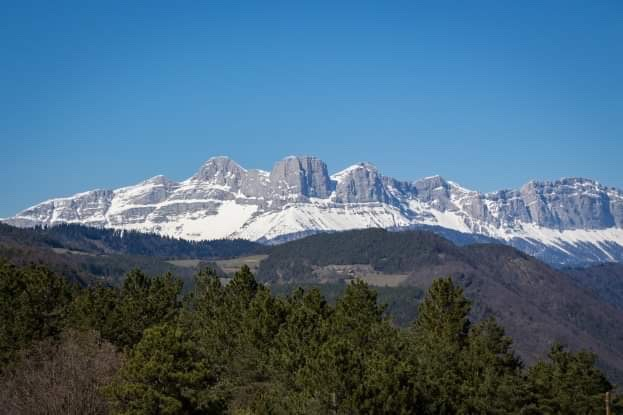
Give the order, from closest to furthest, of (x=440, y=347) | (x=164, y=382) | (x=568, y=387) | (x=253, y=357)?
(x=164, y=382) < (x=253, y=357) < (x=440, y=347) < (x=568, y=387)

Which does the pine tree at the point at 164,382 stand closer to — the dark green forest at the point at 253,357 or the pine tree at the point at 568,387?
the dark green forest at the point at 253,357

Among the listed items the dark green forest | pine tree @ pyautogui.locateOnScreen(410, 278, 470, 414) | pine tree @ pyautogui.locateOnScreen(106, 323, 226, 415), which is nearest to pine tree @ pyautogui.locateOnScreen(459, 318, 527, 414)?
the dark green forest

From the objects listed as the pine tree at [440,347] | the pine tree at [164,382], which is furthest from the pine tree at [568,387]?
the pine tree at [164,382]

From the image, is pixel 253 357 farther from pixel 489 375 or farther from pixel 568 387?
pixel 568 387

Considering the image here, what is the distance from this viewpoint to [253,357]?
78625 mm


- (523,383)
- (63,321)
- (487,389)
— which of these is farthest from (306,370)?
(63,321)

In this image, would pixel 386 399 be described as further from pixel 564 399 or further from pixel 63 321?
pixel 63 321

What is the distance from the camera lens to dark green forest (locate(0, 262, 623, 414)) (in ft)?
193

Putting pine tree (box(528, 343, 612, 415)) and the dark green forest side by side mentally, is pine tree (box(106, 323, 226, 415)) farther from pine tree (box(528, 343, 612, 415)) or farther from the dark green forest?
pine tree (box(528, 343, 612, 415))

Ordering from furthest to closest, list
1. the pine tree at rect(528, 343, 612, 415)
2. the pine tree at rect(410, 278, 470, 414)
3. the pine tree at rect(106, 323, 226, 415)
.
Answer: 1. the pine tree at rect(528, 343, 612, 415)
2. the pine tree at rect(410, 278, 470, 414)
3. the pine tree at rect(106, 323, 226, 415)

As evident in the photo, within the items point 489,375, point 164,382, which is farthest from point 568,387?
point 164,382

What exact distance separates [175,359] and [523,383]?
135 feet

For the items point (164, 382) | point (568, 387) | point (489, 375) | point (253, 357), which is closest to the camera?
point (164, 382)

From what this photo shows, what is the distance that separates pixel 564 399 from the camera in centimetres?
8931
